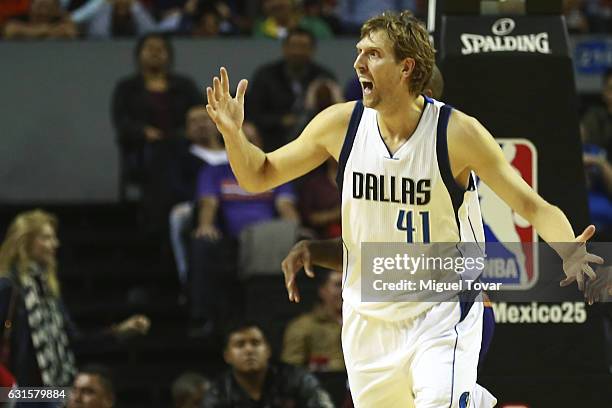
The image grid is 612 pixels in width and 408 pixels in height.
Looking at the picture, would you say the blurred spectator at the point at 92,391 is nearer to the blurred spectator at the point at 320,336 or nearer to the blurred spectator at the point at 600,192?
the blurred spectator at the point at 320,336

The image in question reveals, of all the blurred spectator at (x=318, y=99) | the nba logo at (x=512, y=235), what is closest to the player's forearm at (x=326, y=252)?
the nba logo at (x=512, y=235)

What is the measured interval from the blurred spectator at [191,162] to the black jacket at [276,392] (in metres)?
2.71

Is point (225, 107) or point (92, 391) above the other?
point (225, 107)

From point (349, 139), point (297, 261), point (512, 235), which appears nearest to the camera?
point (349, 139)

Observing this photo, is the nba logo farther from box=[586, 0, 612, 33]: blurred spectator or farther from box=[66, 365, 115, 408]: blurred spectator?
box=[586, 0, 612, 33]: blurred spectator

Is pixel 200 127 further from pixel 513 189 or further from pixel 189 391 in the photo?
pixel 513 189

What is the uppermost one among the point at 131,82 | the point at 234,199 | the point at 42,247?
the point at 131,82

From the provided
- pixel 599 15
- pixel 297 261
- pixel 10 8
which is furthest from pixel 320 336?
pixel 599 15

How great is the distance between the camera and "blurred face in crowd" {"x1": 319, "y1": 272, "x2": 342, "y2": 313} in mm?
9297

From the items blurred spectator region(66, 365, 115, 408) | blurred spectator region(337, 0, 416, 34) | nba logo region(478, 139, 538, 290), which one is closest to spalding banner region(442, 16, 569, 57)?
nba logo region(478, 139, 538, 290)

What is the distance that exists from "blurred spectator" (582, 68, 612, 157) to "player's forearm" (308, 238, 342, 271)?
5.35 meters

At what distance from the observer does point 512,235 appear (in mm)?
6797

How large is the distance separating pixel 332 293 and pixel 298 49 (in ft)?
9.92

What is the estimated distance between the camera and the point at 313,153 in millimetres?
5688
